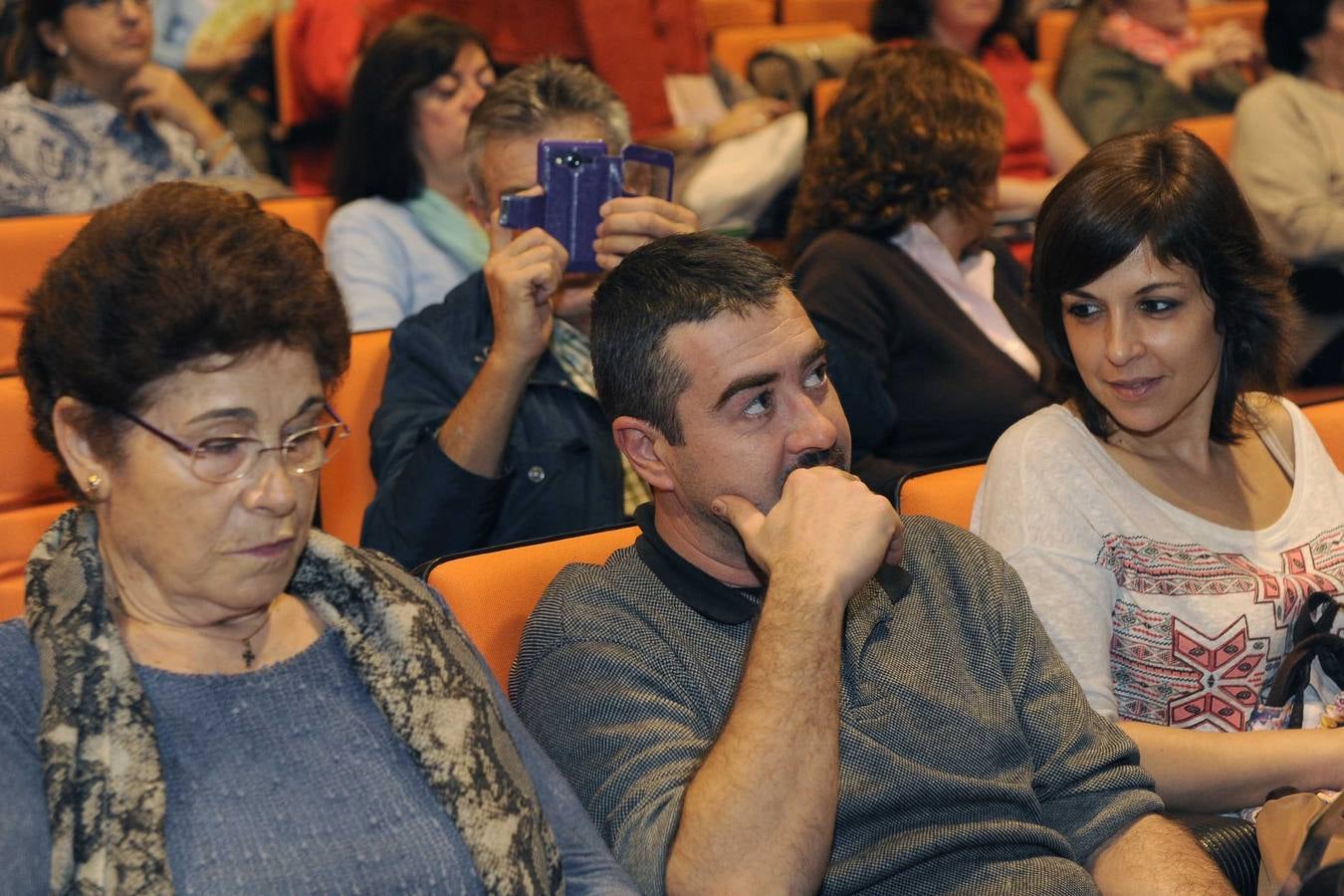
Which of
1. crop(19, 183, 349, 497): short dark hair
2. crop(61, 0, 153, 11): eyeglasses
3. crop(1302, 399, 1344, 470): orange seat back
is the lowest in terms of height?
crop(1302, 399, 1344, 470): orange seat back

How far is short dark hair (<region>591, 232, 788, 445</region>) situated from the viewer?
174 centimetres

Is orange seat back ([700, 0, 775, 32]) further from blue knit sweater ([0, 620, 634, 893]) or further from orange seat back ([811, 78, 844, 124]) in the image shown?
blue knit sweater ([0, 620, 634, 893])

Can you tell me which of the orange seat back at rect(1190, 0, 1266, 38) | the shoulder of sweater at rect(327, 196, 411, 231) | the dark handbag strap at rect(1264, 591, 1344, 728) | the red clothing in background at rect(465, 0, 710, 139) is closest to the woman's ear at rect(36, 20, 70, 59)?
the shoulder of sweater at rect(327, 196, 411, 231)

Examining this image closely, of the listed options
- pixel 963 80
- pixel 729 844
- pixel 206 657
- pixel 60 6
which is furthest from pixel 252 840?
pixel 60 6

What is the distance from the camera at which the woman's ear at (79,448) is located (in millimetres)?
1472

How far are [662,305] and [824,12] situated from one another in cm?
383

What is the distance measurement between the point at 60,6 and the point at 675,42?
160cm

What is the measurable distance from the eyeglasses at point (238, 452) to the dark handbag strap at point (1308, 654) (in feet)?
3.98

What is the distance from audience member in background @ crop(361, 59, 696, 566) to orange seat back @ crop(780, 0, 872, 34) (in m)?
2.90

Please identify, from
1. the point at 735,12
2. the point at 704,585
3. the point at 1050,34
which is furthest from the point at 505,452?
the point at 1050,34

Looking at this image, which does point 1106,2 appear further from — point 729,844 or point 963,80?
point 729,844

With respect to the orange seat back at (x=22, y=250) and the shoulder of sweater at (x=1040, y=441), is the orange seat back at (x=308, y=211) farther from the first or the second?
the shoulder of sweater at (x=1040, y=441)

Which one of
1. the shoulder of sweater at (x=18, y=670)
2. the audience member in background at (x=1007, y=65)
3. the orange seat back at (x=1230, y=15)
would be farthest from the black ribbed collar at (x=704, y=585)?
the orange seat back at (x=1230, y=15)

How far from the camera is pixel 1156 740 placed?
1848 mm
